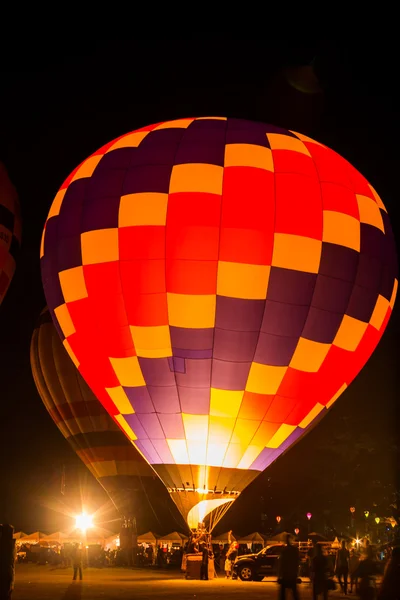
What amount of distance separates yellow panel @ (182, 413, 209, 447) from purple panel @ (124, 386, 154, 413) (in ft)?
2.06

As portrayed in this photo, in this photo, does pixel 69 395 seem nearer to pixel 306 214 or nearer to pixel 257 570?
pixel 257 570

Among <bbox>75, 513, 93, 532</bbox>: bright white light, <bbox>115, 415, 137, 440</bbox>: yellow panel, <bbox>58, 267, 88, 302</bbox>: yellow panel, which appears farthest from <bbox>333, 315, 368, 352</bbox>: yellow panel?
<bbox>75, 513, 93, 532</bbox>: bright white light

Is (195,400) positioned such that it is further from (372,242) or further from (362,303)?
(372,242)

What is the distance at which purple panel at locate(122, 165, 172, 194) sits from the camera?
1294 centimetres

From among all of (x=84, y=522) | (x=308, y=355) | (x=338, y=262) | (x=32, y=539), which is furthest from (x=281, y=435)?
(x=84, y=522)

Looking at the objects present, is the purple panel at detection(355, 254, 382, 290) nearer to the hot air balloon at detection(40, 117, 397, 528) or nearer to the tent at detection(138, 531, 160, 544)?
the hot air balloon at detection(40, 117, 397, 528)

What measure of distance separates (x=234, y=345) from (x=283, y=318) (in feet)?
2.86

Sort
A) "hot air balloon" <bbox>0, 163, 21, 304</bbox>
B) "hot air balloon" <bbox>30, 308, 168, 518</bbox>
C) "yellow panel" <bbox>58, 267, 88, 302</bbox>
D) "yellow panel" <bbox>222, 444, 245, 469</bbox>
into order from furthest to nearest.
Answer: "hot air balloon" <bbox>30, 308, 168, 518</bbox>
"hot air balloon" <bbox>0, 163, 21, 304</bbox>
"yellow panel" <bbox>58, 267, 88, 302</bbox>
"yellow panel" <bbox>222, 444, 245, 469</bbox>

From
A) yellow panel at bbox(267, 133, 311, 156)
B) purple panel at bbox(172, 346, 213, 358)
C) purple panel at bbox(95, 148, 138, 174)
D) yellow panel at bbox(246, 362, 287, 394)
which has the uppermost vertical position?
yellow panel at bbox(267, 133, 311, 156)

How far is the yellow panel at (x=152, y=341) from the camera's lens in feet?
41.8

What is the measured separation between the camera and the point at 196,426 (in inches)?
509

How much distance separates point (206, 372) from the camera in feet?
41.8

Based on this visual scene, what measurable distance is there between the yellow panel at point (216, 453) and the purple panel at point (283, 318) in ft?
6.49

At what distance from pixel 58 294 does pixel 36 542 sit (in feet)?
55.2
